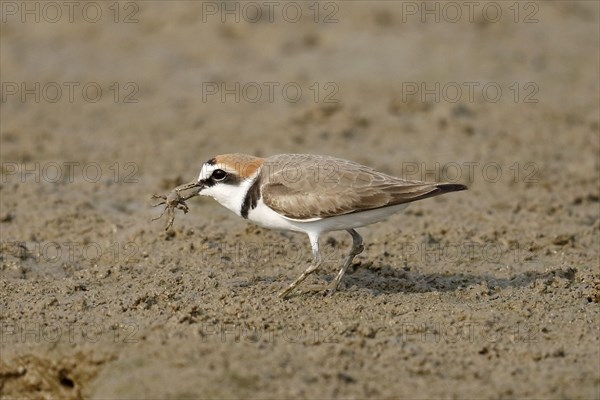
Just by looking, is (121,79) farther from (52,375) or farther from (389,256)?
(52,375)

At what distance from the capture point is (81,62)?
15.5 m

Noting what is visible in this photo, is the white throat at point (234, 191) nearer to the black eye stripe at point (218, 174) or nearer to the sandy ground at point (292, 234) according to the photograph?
the black eye stripe at point (218, 174)

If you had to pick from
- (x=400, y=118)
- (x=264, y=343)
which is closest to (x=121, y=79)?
(x=400, y=118)

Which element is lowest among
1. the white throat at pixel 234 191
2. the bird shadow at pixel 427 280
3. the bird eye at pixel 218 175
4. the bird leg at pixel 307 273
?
the bird shadow at pixel 427 280

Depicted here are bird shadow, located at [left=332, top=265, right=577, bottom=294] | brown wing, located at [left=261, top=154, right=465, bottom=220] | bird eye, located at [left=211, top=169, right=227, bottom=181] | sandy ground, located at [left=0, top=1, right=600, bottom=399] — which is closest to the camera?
sandy ground, located at [left=0, top=1, right=600, bottom=399]

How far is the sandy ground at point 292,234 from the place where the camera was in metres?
6.39

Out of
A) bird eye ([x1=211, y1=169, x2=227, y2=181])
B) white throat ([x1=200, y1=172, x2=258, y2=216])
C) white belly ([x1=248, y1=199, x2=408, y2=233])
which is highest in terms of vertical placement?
bird eye ([x1=211, y1=169, x2=227, y2=181])

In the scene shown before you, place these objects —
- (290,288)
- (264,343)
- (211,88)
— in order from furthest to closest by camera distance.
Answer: (211,88) → (290,288) → (264,343)

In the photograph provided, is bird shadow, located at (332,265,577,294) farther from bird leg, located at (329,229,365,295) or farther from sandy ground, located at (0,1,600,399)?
bird leg, located at (329,229,365,295)

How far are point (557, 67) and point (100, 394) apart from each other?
11306 mm

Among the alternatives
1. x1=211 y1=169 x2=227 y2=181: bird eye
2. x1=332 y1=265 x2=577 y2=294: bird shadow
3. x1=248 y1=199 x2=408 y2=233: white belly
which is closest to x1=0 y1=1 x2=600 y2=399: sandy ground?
x1=332 y1=265 x2=577 y2=294: bird shadow

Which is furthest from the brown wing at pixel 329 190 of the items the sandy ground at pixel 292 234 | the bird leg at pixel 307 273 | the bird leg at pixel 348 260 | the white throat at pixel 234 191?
the sandy ground at pixel 292 234

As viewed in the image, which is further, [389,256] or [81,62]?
[81,62]

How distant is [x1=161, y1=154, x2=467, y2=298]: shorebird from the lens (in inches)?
296
